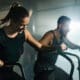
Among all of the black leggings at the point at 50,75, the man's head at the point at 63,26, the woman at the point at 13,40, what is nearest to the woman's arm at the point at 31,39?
the woman at the point at 13,40

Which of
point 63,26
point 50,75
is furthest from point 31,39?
point 63,26

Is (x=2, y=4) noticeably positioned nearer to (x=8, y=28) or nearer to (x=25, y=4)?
(x=25, y=4)

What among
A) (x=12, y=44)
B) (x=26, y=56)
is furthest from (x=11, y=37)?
(x=26, y=56)

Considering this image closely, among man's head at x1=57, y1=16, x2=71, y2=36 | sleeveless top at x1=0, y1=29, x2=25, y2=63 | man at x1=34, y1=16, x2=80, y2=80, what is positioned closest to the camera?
sleeveless top at x1=0, y1=29, x2=25, y2=63

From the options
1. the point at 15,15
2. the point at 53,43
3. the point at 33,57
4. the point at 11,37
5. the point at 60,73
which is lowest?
the point at 33,57

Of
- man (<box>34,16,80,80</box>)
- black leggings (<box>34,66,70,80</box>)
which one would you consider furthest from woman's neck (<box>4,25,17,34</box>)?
black leggings (<box>34,66,70,80</box>)

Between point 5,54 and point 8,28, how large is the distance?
0.19m

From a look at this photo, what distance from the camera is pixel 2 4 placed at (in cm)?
402

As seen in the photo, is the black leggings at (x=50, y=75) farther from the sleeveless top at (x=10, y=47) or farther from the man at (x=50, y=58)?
the sleeveless top at (x=10, y=47)

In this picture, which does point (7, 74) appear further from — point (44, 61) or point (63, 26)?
point (63, 26)

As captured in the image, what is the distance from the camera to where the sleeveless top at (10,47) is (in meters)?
1.77

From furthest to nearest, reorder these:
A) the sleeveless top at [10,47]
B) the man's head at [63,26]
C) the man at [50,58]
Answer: the man's head at [63,26]
the man at [50,58]
the sleeveless top at [10,47]

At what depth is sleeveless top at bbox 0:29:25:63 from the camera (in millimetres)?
1766

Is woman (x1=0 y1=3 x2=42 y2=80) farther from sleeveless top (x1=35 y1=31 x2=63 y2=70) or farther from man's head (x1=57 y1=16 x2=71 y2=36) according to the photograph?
man's head (x1=57 y1=16 x2=71 y2=36)
